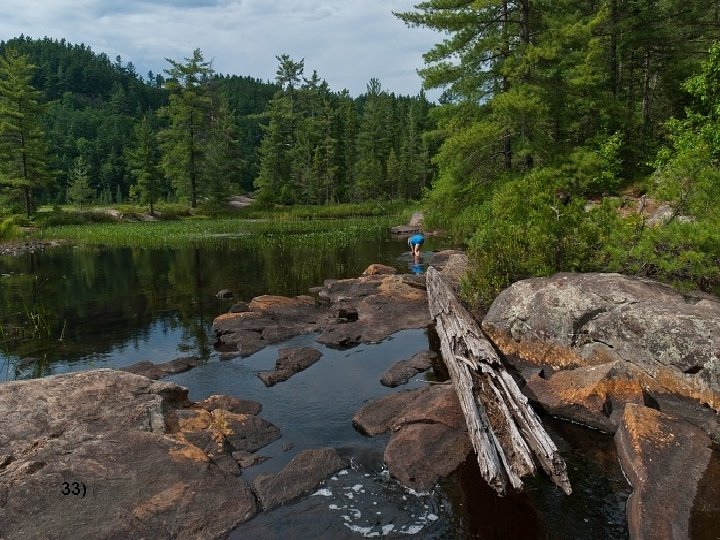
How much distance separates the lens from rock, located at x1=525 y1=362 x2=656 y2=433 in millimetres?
7605

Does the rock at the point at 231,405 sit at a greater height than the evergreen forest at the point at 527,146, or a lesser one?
lesser

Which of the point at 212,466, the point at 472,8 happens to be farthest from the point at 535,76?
the point at 212,466

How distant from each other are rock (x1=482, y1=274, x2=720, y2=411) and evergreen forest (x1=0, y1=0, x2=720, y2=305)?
81 cm

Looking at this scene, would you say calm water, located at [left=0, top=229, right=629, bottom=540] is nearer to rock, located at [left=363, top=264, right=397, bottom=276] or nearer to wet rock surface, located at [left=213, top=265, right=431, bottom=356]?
wet rock surface, located at [left=213, top=265, right=431, bottom=356]

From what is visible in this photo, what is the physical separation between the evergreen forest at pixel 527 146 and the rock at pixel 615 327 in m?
0.81

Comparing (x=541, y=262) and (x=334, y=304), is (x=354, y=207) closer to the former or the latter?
(x=334, y=304)

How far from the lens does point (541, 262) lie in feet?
36.1

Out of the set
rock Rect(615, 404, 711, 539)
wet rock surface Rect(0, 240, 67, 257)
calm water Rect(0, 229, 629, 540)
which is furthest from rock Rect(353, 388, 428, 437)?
wet rock surface Rect(0, 240, 67, 257)

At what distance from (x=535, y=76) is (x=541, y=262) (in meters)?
13.2

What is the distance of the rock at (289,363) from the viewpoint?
10.5m

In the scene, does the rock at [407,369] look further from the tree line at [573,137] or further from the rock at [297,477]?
the rock at [297,477]

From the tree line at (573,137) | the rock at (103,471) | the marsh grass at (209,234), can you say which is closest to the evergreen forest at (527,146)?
the tree line at (573,137)

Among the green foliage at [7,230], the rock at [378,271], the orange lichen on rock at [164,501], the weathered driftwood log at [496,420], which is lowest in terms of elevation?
the orange lichen on rock at [164,501]

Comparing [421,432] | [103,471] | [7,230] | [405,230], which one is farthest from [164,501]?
[405,230]
